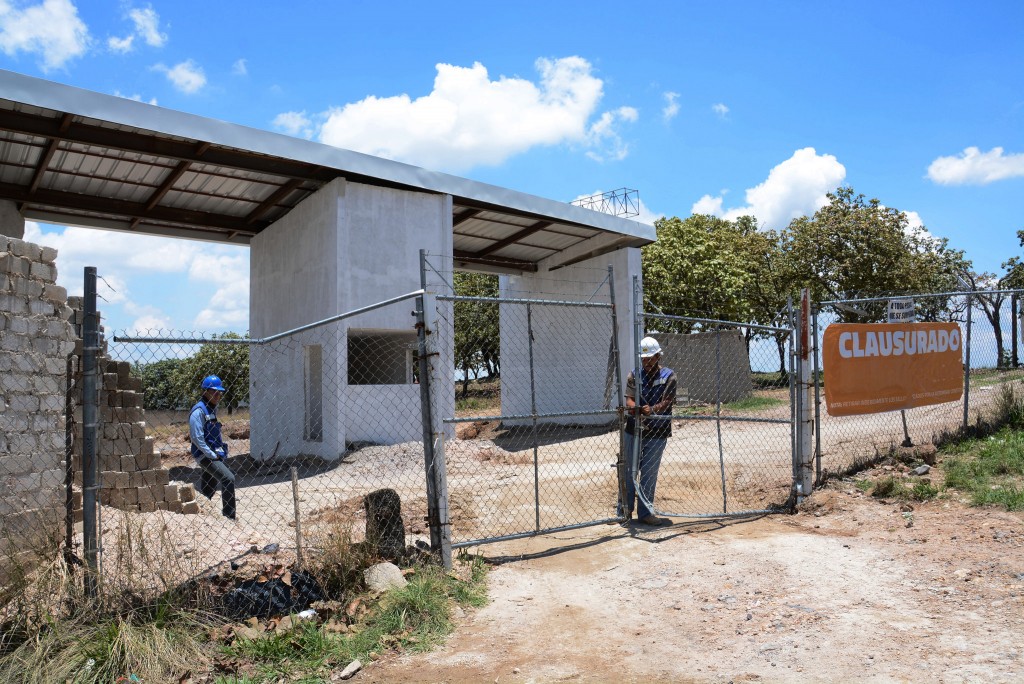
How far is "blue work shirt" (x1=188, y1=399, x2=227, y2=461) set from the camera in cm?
807

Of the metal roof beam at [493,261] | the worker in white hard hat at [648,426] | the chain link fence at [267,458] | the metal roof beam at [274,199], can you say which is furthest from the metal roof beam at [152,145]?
the worker in white hard hat at [648,426]

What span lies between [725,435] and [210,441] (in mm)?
10130

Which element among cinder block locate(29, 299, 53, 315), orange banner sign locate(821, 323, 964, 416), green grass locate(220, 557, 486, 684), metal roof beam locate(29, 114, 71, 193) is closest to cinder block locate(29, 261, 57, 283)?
cinder block locate(29, 299, 53, 315)

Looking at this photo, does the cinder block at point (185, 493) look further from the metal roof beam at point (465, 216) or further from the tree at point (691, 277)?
the tree at point (691, 277)

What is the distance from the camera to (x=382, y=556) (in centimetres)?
575

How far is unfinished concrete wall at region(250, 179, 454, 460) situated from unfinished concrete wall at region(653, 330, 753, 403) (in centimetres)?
734

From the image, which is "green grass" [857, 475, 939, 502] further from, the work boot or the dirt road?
the work boot

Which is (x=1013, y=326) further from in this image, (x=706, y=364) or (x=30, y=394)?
(x=30, y=394)

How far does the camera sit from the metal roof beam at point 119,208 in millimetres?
14047

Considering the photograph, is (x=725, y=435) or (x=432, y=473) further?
(x=725, y=435)

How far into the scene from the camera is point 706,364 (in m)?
19.8

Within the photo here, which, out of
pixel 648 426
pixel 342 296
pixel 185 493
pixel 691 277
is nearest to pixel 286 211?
pixel 342 296

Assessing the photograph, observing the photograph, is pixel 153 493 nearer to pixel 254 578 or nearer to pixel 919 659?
pixel 254 578

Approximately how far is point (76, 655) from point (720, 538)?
5.31 metres
